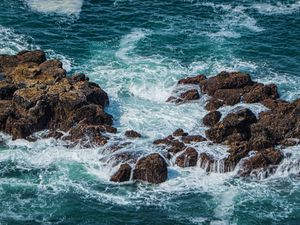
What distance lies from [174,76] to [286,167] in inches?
786

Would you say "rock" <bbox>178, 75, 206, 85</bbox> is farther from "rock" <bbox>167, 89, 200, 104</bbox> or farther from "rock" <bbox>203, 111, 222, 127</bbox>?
"rock" <bbox>203, 111, 222, 127</bbox>

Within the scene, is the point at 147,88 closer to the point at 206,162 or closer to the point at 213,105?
the point at 213,105

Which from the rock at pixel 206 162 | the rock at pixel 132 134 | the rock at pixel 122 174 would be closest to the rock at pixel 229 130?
the rock at pixel 206 162

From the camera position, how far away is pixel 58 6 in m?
89.5

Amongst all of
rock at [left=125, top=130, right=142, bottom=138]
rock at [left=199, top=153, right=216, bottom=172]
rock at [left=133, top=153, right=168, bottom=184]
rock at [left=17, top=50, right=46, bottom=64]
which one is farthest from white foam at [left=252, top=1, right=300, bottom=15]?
rock at [left=133, top=153, right=168, bottom=184]

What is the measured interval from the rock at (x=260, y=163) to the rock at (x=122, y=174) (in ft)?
30.7

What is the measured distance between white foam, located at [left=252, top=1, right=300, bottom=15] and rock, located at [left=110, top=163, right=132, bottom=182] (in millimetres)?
40921

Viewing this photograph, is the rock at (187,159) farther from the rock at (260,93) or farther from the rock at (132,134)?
the rock at (260,93)

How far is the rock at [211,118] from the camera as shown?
62.8m

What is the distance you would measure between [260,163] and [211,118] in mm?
8149

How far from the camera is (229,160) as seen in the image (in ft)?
187

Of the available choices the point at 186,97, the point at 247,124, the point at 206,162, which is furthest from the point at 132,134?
the point at 247,124

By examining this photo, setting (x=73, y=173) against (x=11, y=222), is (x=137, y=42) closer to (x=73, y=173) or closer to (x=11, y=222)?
(x=73, y=173)

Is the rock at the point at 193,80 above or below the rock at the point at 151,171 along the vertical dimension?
above
